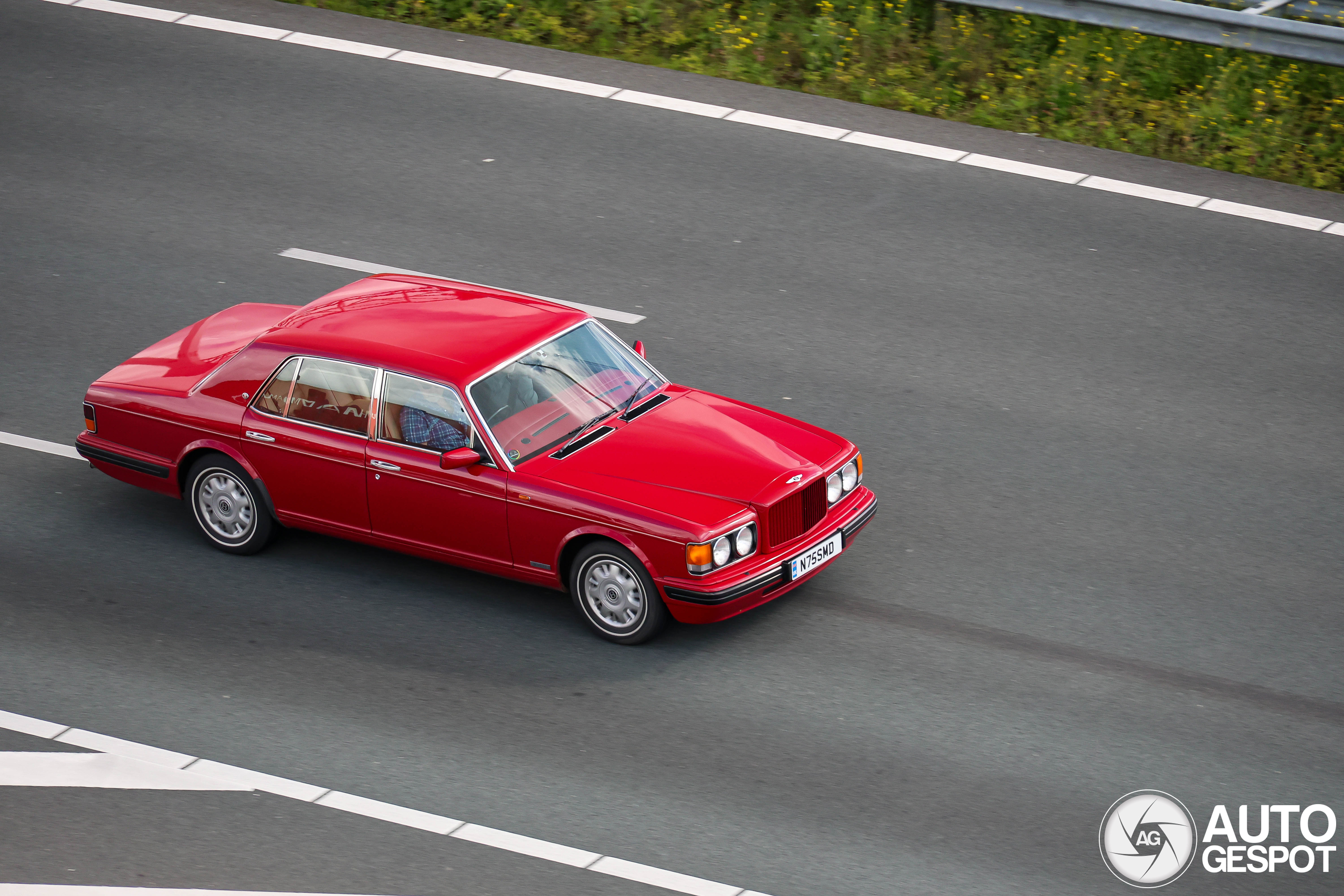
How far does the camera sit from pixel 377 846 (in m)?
7.88

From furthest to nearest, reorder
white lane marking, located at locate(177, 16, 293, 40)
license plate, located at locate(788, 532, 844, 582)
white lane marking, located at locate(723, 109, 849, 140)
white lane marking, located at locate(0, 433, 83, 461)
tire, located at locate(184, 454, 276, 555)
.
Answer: white lane marking, located at locate(177, 16, 293, 40) < white lane marking, located at locate(723, 109, 849, 140) < white lane marking, located at locate(0, 433, 83, 461) < tire, located at locate(184, 454, 276, 555) < license plate, located at locate(788, 532, 844, 582)

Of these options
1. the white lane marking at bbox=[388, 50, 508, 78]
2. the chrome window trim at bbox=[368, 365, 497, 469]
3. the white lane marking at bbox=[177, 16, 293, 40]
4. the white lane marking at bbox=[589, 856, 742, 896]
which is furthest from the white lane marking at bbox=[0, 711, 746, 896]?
the white lane marking at bbox=[177, 16, 293, 40]

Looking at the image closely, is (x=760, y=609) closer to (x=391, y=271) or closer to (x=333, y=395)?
(x=333, y=395)

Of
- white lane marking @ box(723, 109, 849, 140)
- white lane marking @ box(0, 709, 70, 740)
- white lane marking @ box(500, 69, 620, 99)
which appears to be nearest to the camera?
white lane marking @ box(0, 709, 70, 740)

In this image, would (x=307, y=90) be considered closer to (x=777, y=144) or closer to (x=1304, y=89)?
(x=777, y=144)

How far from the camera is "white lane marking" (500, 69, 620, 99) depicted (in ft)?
52.0

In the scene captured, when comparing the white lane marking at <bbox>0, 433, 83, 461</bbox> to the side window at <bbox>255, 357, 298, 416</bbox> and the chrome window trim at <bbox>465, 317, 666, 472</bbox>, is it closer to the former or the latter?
the side window at <bbox>255, 357, 298, 416</bbox>

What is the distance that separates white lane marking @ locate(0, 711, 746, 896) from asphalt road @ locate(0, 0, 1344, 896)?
0.23 ft

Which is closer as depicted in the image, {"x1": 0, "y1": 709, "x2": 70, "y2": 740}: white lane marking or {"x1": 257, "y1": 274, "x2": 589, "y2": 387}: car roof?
{"x1": 0, "y1": 709, "x2": 70, "y2": 740}: white lane marking

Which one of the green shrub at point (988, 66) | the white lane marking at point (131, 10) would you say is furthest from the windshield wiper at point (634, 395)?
the white lane marking at point (131, 10)

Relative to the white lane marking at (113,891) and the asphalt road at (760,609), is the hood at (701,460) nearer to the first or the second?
the asphalt road at (760,609)

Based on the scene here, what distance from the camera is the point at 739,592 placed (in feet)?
29.4

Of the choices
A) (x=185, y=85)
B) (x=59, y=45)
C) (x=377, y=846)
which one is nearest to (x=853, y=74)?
(x=185, y=85)

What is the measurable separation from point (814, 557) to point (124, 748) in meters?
3.68
